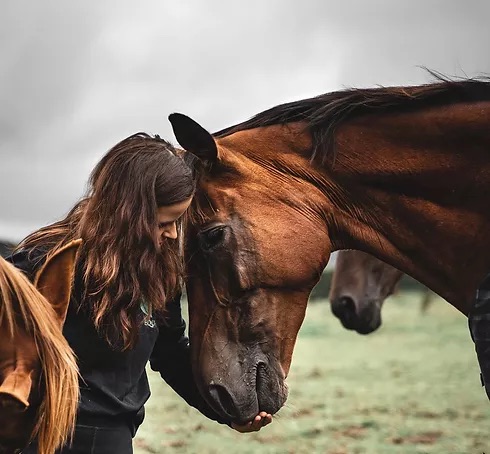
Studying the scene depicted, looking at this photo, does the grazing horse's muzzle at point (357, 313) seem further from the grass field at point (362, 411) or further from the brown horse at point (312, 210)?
the brown horse at point (312, 210)

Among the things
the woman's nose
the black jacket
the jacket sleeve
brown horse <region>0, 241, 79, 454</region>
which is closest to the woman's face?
the woman's nose

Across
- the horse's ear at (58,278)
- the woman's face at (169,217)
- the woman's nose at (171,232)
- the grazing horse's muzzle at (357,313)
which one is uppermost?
the horse's ear at (58,278)

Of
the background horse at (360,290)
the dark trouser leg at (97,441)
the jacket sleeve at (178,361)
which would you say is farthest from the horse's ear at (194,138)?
the background horse at (360,290)

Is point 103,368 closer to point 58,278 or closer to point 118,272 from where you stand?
point 118,272

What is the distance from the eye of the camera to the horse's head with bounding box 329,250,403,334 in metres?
6.76

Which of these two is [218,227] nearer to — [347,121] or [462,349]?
[347,121]

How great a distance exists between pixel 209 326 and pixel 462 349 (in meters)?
11.4

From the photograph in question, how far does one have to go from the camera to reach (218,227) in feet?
11.6

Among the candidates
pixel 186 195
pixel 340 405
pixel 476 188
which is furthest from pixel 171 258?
pixel 340 405

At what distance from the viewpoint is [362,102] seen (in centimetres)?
367

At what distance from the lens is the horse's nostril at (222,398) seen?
3.47 m

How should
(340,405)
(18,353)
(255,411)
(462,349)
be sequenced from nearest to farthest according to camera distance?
(18,353)
(255,411)
(340,405)
(462,349)

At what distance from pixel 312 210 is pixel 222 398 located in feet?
2.56

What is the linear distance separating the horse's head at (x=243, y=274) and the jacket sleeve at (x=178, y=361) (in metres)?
0.08
